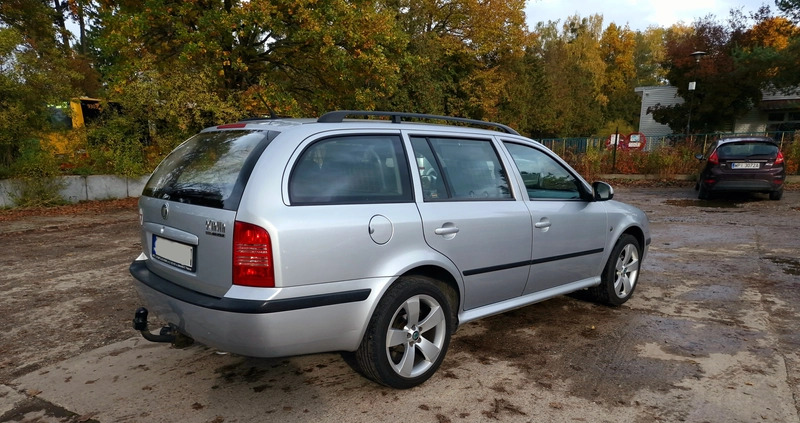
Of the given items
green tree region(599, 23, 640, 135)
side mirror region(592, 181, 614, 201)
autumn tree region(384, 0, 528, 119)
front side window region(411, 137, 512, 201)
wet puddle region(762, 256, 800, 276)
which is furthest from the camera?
green tree region(599, 23, 640, 135)

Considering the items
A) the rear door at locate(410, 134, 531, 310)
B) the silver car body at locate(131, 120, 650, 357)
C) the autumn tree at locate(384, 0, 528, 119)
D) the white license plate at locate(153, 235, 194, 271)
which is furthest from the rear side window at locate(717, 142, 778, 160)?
the autumn tree at locate(384, 0, 528, 119)

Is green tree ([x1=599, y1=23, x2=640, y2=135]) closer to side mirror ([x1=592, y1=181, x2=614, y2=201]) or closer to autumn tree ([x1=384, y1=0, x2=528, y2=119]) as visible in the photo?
autumn tree ([x1=384, y1=0, x2=528, y2=119])

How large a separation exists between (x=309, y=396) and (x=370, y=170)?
4.51 feet

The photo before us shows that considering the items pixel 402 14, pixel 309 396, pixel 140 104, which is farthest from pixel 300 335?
pixel 402 14

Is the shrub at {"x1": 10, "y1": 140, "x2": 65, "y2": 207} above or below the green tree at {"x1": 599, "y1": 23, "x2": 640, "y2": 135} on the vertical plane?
below

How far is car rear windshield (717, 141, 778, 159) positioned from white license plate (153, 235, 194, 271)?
491 inches

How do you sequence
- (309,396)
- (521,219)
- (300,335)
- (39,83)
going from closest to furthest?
1. (300,335)
2. (309,396)
3. (521,219)
4. (39,83)

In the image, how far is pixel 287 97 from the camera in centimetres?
1366

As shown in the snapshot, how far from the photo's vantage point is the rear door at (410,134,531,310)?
319 centimetres

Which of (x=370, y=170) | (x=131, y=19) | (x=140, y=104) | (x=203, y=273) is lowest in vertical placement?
(x=203, y=273)

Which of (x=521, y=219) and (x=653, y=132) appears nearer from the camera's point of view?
(x=521, y=219)

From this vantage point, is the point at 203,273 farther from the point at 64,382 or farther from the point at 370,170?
the point at 64,382

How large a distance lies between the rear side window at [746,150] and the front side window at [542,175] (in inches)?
378

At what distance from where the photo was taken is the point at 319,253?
8.58 feet
